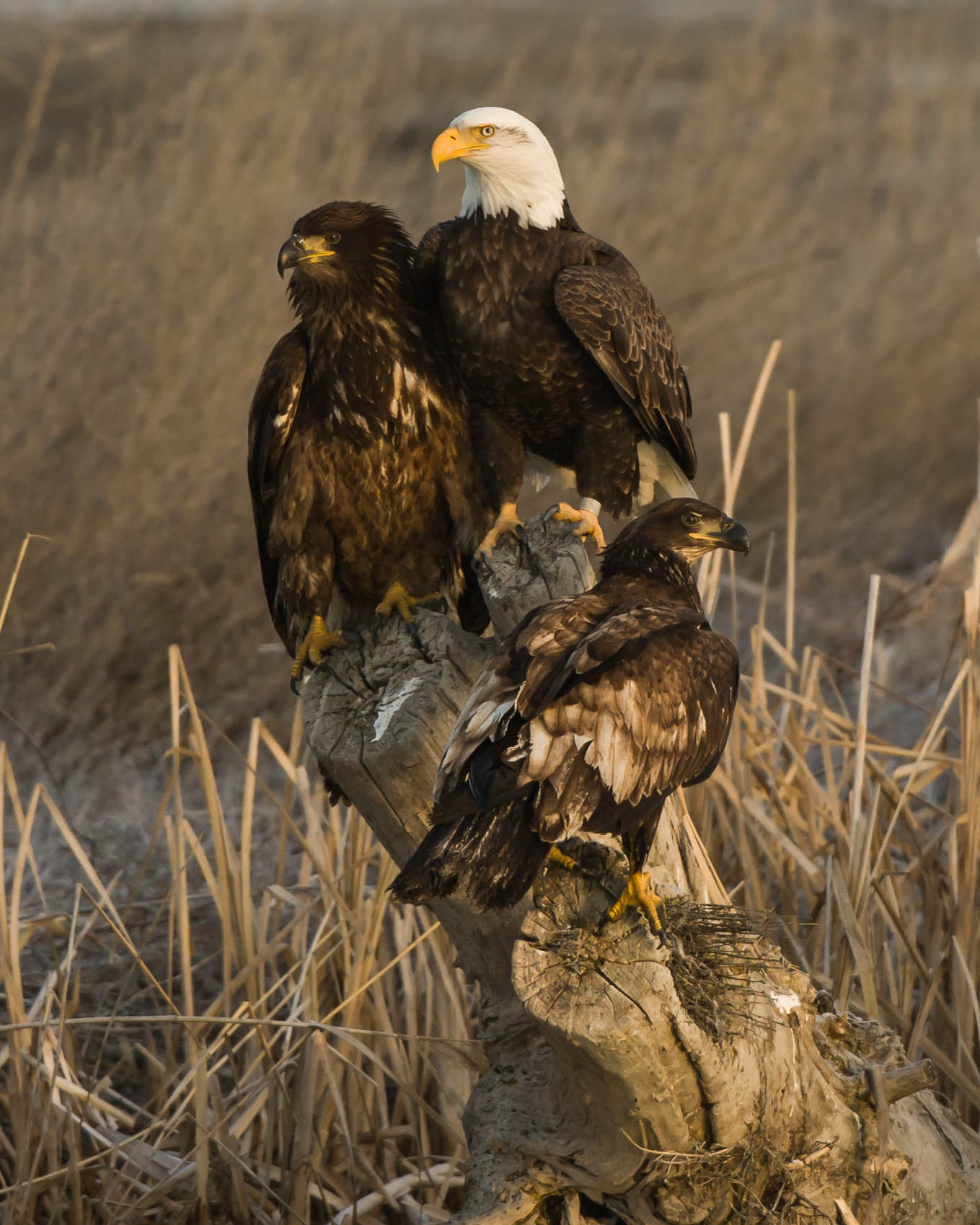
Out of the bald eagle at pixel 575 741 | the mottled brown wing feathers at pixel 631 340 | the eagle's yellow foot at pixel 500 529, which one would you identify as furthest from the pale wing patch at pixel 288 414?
the bald eagle at pixel 575 741

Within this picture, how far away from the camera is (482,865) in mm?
2000

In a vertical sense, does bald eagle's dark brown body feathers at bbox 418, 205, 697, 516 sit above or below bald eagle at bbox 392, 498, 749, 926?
above

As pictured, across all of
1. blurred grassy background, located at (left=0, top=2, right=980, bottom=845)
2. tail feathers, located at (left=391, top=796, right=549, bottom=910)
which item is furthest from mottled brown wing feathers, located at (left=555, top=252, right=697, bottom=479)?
blurred grassy background, located at (left=0, top=2, right=980, bottom=845)

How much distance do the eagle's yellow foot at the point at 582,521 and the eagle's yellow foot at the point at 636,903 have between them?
3.49 ft

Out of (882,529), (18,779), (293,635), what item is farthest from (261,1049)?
(882,529)

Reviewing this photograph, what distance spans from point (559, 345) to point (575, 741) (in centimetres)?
142

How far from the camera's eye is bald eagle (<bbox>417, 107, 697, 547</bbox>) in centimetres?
316

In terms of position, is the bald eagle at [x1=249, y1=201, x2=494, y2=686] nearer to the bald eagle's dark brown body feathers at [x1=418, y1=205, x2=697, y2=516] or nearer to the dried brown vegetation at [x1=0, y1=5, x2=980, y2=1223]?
the bald eagle's dark brown body feathers at [x1=418, y1=205, x2=697, y2=516]

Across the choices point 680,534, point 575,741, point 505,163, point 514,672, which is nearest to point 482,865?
point 575,741

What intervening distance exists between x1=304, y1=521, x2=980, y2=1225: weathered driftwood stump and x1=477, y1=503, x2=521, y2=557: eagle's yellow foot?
0.32 m

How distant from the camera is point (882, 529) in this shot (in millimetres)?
7746

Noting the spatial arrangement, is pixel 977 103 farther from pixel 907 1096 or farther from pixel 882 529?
pixel 907 1096

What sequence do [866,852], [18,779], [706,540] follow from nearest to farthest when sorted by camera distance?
[706,540], [866,852], [18,779]

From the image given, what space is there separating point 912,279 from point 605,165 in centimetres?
284
